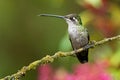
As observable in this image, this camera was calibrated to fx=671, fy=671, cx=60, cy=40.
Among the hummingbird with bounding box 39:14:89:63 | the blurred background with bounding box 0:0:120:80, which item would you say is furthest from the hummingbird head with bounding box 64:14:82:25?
the blurred background with bounding box 0:0:120:80

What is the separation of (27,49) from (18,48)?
10.1 inches

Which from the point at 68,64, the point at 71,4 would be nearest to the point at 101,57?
the point at 68,64

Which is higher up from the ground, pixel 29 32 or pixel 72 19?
pixel 72 19

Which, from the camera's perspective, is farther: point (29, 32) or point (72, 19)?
point (29, 32)

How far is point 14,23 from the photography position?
14562mm

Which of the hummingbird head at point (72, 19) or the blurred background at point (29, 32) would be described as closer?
the hummingbird head at point (72, 19)

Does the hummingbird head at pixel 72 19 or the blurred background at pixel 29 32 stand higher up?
the hummingbird head at pixel 72 19

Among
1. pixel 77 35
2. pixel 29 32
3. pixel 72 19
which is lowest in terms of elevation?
pixel 29 32

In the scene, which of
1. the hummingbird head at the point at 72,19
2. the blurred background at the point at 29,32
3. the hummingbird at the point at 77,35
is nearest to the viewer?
the hummingbird at the point at 77,35

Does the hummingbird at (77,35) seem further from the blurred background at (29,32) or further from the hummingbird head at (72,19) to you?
the blurred background at (29,32)

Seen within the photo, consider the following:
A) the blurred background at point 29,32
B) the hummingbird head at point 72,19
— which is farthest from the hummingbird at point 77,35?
the blurred background at point 29,32

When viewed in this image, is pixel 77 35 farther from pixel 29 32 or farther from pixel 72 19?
pixel 29 32

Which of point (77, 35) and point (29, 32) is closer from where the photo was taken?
point (77, 35)

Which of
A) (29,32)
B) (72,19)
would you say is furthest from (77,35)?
(29,32)
